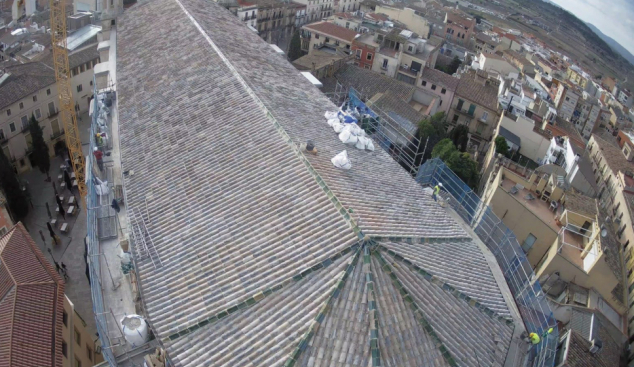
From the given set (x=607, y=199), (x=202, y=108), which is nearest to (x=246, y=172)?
(x=202, y=108)

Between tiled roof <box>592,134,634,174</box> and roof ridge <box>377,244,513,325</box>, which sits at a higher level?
roof ridge <box>377,244,513,325</box>

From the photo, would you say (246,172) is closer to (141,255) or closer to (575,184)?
(141,255)

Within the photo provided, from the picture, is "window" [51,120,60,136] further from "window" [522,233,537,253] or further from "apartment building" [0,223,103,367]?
"window" [522,233,537,253]

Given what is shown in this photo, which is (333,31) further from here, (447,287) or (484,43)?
(447,287)

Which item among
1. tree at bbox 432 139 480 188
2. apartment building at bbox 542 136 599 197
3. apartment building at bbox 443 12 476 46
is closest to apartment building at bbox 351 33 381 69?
tree at bbox 432 139 480 188

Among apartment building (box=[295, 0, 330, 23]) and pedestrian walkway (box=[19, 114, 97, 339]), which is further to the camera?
apartment building (box=[295, 0, 330, 23])

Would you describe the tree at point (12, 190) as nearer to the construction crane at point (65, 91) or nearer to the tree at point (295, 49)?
the construction crane at point (65, 91)
